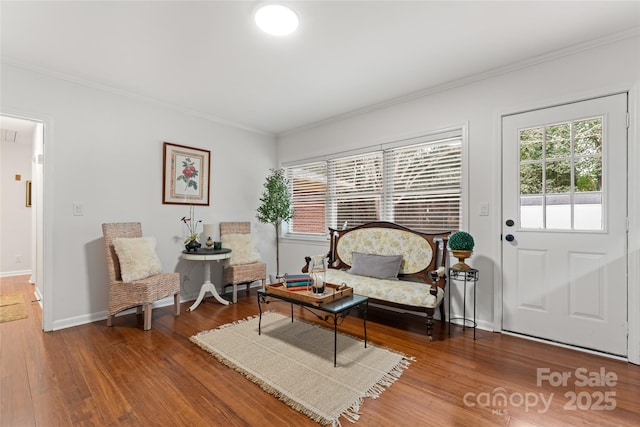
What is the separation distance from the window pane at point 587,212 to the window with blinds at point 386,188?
96 cm

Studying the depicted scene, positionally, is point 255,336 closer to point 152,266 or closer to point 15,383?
point 152,266

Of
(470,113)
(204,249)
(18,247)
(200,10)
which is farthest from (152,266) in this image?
(18,247)

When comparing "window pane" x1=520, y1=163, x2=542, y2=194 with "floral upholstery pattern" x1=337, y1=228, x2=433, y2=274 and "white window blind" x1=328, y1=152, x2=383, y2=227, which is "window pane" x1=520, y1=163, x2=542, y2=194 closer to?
"floral upholstery pattern" x1=337, y1=228, x2=433, y2=274

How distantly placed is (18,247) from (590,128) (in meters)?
8.44

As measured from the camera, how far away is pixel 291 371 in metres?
2.09

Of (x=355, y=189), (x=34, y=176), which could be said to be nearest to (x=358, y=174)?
(x=355, y=189)

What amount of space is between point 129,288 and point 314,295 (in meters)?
1.96

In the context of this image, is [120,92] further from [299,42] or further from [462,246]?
[462,246]

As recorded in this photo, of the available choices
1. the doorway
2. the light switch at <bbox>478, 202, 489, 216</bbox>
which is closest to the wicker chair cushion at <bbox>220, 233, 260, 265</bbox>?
the doorway

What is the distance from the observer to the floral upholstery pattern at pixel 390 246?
3186 millimetres

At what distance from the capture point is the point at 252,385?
1944mm

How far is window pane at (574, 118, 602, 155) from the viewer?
2428 mm

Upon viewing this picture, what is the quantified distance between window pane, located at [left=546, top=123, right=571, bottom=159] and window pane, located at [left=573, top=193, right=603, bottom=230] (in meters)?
0.40

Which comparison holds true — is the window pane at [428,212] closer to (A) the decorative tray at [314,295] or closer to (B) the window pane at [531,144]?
(B) the window pane at [531,144]
